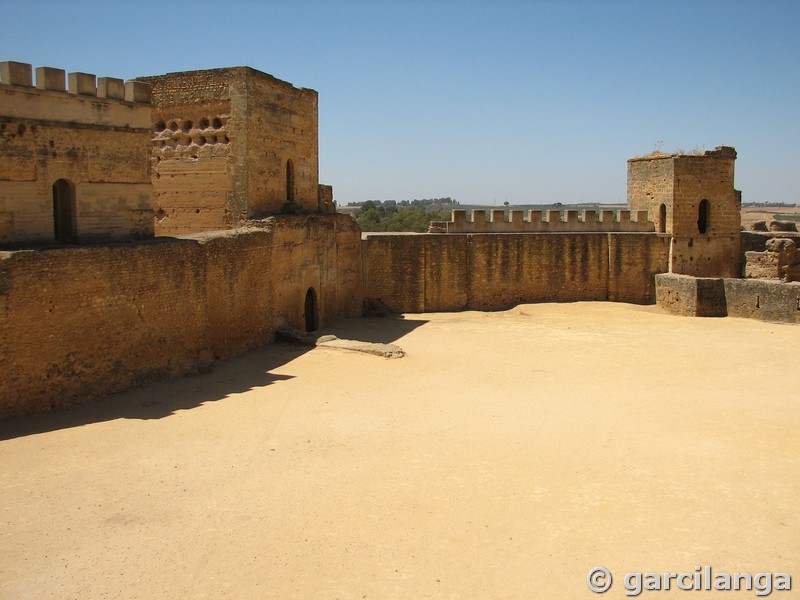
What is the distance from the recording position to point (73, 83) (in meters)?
11.2

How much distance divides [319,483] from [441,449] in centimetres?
179

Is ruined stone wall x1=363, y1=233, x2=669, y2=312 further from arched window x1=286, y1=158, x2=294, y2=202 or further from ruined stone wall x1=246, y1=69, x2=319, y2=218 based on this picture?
arched window x1=286, y1=158, x2=294, y2=202

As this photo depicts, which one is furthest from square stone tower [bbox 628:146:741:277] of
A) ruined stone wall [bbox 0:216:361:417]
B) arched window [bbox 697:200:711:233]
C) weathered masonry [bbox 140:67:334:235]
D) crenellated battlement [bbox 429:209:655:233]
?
ruined stone wall [bbox 0:216:361:417]

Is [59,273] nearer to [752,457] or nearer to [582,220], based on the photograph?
[752,457]

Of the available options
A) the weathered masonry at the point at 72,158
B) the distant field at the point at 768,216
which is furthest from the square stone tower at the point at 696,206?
the weathered masonry at the point at 72,158

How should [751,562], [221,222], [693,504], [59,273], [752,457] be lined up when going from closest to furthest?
[751,562] → [693,504] → [752,457] → [59,273] → [221,222]

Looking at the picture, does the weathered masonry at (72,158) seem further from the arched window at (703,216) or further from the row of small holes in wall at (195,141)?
the arched window at (703,216)

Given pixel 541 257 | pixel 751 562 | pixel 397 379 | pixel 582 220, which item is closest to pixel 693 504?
pixel 751 562

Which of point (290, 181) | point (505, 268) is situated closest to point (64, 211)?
point (290, 181)

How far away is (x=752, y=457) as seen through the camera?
28.5ft

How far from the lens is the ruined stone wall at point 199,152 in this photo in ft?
50.0

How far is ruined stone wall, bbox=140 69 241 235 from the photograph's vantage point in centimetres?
1523

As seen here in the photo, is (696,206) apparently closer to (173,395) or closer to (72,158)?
(173,395)

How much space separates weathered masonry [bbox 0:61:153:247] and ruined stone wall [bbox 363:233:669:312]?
8.84 metres
